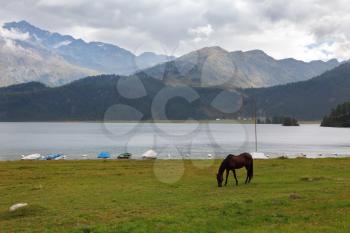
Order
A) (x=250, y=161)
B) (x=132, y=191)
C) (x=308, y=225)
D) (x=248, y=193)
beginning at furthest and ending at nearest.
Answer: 1. (x=250, y=161)
2. (x=132, y=191)
3. (x=248, y=193)
4. (x=308, y=225)

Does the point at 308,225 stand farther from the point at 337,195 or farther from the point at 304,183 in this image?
the point at 304,183

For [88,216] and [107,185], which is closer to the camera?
[88,216]

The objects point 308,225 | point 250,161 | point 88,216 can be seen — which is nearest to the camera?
point 308,225

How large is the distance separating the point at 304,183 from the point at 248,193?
23.9ft

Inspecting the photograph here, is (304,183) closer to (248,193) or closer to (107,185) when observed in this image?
(248,193)

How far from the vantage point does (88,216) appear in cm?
2336

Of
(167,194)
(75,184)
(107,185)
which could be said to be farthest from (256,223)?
(75,184)

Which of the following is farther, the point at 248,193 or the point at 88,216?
the point at 248,193

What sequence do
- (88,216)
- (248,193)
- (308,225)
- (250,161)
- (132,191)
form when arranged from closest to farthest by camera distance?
(308,225)
(88,216)
(248,193)
(132,191)
(250,161)

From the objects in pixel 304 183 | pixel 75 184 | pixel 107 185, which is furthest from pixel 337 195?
pixel 75 184

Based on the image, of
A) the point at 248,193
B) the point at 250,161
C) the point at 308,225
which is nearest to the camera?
the point at 308,225

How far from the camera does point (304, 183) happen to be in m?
35.2

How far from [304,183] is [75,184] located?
20507 millimetres

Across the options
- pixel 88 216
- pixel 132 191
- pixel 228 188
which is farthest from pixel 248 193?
pixel 88 216
